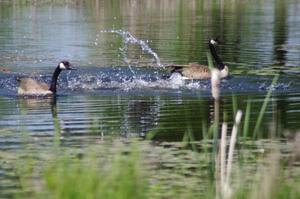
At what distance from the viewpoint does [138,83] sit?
2198 cm

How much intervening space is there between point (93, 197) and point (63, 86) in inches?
580

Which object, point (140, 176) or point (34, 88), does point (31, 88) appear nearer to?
point (34, 88)

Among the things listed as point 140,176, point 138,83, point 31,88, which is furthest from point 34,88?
point 140,176

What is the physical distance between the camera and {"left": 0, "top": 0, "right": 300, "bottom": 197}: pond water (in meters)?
15.9

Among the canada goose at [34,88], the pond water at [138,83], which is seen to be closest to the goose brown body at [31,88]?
the canada goose at [34,88]

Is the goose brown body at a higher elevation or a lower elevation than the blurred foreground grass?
lower

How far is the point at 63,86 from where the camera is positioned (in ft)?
73.0

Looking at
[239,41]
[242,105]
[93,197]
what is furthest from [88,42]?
[93,197]

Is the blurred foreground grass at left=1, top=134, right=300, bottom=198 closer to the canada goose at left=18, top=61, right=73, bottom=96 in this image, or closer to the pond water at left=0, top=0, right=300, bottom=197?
the pond water at left=0, top=0, right=300, bottom=197

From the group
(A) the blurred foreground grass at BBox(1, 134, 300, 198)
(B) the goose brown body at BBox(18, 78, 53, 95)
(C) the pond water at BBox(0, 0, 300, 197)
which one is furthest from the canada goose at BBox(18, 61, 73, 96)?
(A) the blurred foreground grass at BBox(1, 134, 300, 198)

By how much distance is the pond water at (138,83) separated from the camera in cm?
1588

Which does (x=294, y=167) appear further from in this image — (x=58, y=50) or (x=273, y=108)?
(x=58, y=50)

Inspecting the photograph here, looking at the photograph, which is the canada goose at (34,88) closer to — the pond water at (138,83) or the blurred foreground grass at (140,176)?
the pond water at (138,83)

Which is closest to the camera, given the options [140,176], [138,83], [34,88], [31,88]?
[140,176]
